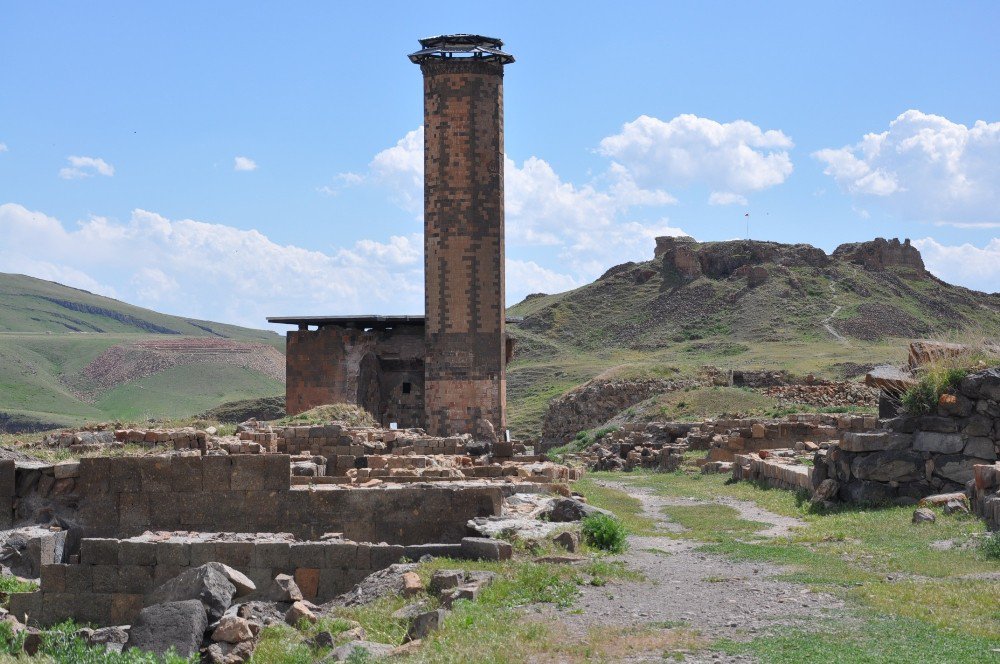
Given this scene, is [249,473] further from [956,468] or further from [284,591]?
[956,468]

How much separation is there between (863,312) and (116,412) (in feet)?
176

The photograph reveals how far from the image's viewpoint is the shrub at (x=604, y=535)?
12.0m

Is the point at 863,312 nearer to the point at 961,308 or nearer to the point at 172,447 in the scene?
the point at 961,308

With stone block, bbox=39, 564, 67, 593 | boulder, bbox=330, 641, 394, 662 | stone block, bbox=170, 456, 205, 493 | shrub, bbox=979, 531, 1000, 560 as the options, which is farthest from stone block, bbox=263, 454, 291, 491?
shrub, bbox=979, 531, 1000, 560

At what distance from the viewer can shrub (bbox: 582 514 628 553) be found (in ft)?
39.3

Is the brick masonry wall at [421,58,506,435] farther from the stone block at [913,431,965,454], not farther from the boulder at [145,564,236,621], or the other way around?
the boulder at [145,564,236,621]

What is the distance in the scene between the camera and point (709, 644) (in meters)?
7.64

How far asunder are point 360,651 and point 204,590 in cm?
230

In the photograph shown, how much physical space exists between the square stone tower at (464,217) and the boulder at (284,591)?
75.7ft

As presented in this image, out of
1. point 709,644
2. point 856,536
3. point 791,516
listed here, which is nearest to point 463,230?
point 791,516

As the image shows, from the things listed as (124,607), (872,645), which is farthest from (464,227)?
(872,645)

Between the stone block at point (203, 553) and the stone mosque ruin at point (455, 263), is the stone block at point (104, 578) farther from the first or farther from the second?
the stone mosque ruin at point (455, 263)

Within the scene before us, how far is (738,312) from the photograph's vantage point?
267 ft

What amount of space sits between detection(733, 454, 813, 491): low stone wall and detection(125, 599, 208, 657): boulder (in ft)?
35.0
